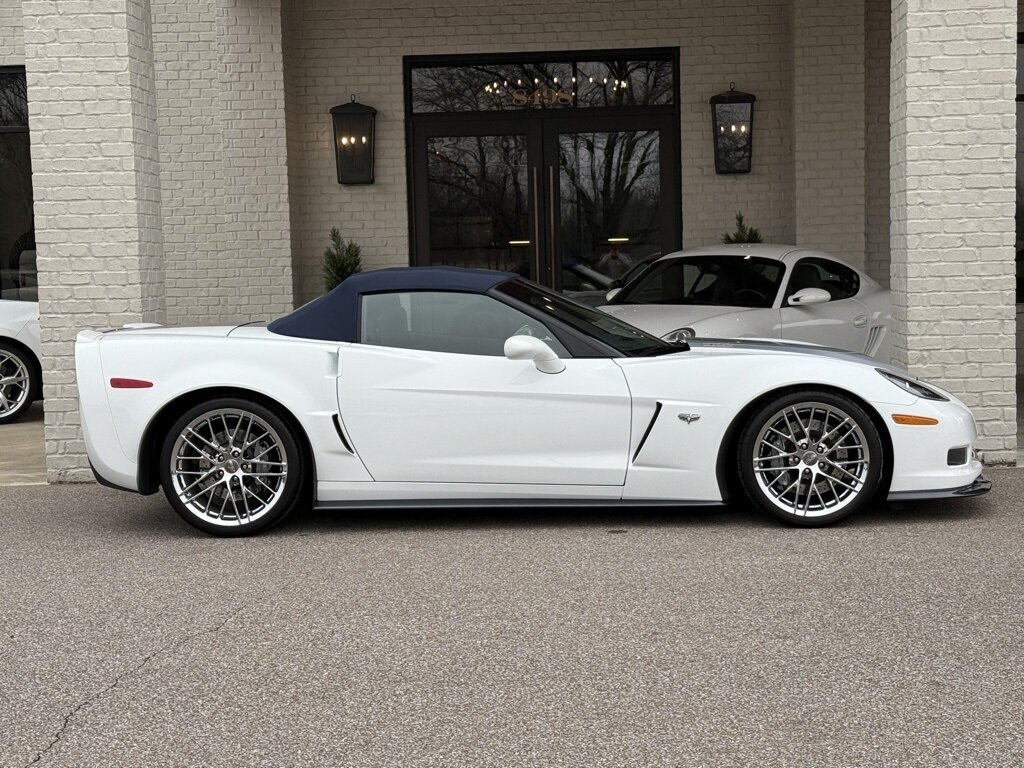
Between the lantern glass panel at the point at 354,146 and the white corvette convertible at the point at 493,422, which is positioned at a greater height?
the lantern glass panel at the point at 354,146

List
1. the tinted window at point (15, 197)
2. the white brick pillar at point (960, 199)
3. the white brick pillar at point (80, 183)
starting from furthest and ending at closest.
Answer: the tinted window at point (15, 197)
the white brick pillar at point (80, 183)
the white brick pillar at point (960, 199)

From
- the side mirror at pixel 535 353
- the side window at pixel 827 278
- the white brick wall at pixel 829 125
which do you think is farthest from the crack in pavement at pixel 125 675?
the white brick wall at pixel 829 125

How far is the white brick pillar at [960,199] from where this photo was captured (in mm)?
8211

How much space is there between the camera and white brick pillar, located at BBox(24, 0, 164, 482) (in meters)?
8.55

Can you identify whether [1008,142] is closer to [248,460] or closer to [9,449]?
[248,460]

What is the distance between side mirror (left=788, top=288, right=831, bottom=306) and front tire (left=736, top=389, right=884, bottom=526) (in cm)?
344

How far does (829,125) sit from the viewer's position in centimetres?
1370

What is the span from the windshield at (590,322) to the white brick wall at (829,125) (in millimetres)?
6969

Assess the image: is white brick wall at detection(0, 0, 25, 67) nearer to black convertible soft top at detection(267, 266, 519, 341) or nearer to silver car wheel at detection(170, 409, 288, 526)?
black convertible soft top at detection(267, 266, 519, 341)

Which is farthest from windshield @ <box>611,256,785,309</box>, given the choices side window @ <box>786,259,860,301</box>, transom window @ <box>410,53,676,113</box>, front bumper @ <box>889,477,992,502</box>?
transom window @ <box>410,53,676,113</box>

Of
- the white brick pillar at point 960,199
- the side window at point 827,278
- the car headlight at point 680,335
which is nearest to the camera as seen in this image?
the car headlight at point 680,335

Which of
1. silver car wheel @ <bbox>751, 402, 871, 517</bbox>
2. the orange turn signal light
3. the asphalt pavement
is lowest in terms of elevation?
the asphalt pavement

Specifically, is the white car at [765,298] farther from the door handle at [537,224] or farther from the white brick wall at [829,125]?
the door handle at [537,224]

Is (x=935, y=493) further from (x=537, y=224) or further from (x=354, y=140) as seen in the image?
(x=354, y=140)
